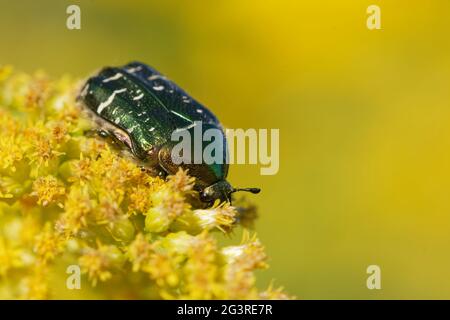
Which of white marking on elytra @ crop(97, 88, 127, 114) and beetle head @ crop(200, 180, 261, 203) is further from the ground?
white marking on elytra @ crop(97, 88, 127, 114)

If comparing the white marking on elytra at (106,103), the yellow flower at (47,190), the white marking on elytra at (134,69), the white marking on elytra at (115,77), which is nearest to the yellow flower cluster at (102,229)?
the yellow flower at (47,190)

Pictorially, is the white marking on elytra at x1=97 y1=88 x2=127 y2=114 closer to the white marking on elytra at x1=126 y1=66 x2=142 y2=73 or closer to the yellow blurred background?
the white marking on elytra at x1=126 y1=66 x2=142 y2=73

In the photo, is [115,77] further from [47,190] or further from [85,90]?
[47,190]

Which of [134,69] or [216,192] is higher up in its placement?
[134,69]

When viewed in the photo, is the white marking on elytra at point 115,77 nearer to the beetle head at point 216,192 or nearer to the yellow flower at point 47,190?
the yellow flower at point 47,190

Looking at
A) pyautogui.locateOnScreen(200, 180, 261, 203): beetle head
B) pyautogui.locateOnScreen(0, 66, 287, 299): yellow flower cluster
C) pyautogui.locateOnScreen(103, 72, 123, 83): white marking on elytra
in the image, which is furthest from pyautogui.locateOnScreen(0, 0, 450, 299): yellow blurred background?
pyautogui.locateOnScreen(103, 72, 123, 83): white marking on elytra

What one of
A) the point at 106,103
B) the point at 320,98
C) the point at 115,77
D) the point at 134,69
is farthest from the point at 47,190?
the point at 320,98
